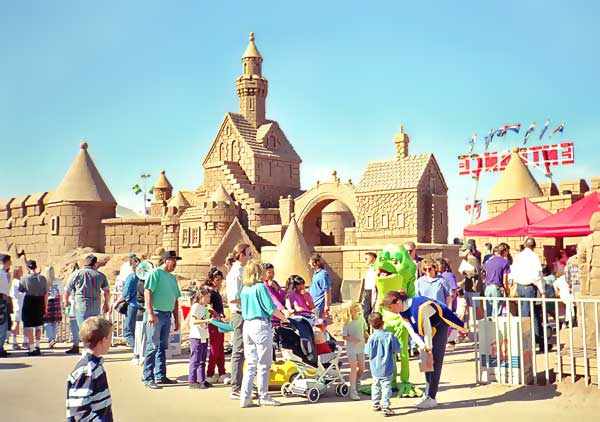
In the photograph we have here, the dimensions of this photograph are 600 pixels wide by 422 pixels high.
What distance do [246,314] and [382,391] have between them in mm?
1564

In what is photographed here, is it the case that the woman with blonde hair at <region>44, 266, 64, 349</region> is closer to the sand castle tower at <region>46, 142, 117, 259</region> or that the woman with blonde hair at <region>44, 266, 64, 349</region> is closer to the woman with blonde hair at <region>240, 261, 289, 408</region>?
the woman with blonde hair at <region>240, 261, 289, 408</region>

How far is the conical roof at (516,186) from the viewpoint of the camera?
63.7 ft

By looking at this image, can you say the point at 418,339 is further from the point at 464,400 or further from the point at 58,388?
the point at 58,388

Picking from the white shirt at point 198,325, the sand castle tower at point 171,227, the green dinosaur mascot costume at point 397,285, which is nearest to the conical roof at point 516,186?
the green dinosaur mascot costume at point 397,285

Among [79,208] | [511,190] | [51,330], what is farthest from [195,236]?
[51,330]

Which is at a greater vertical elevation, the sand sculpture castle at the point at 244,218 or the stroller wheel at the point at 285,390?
the sand sculpture castle at the point at 244,218

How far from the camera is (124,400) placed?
259 inches

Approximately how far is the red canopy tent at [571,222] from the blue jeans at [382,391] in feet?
23.2

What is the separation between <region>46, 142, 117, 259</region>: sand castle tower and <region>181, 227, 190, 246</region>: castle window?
12.7 feet

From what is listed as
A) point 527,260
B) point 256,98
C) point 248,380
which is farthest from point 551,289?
point 256,98

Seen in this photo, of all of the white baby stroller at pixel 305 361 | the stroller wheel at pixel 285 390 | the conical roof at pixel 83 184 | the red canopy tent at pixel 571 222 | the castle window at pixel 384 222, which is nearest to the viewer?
the white baby stroller at pixel 305 361

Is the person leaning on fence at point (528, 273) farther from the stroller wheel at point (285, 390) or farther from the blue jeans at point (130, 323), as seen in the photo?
the blue jeans at point (130, 323)

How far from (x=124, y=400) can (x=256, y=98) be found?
3581cm

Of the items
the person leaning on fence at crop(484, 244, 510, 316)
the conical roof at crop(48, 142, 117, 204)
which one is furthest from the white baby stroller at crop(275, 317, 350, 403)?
the conical roof at crop(48, 142, 117, 204)
